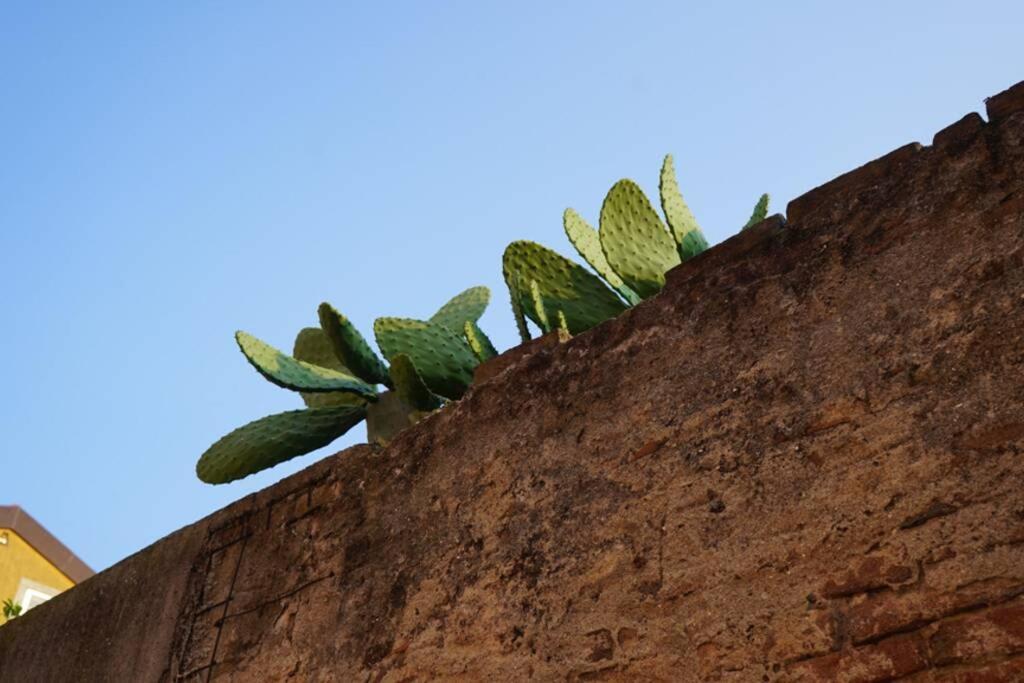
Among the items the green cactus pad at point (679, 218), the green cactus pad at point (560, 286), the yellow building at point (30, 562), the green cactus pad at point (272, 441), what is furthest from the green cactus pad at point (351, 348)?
the yellow building at point (30, 562)

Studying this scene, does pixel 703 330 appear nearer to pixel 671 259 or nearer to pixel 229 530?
pixel 671 259

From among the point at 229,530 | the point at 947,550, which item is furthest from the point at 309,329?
the point at 947,550

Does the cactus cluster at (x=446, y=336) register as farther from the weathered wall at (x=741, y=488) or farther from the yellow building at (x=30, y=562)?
the yellow building at (x=30, y=562)

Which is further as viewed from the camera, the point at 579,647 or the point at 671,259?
the point at 671,259

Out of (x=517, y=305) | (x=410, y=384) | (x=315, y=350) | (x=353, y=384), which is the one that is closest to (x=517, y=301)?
(x=517, y=305)

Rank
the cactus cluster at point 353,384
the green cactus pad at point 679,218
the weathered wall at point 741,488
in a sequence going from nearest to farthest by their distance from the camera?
the weathered wall at point 741,488 → the green cactus pad at point 679,218 → the cactus cluster at point 353,384

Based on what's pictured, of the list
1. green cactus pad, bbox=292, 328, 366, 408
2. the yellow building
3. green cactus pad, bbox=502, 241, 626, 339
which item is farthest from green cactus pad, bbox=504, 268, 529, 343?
the yellow building

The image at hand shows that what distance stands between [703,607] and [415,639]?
2.86 feet

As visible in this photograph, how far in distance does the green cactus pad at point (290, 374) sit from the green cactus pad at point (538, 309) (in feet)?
3.18

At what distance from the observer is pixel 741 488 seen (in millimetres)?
2438

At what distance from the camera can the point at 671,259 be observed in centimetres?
375

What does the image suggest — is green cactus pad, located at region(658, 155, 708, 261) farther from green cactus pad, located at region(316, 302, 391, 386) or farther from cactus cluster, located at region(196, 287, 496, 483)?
green cactus pad, located at region(316, 302, 391, 386)

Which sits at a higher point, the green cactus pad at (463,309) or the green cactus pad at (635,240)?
the green cactus pad at (463,309)

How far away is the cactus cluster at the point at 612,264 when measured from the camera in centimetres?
361
